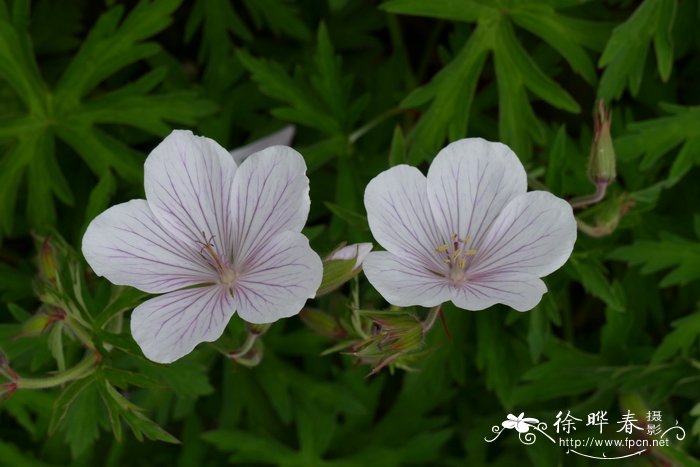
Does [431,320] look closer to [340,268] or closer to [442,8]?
[340,268]

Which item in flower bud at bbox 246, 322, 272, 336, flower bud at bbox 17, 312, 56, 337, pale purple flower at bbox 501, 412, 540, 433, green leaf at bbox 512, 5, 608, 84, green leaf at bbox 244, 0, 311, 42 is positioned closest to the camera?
flower bud at bbox 246, 322, 272, 336

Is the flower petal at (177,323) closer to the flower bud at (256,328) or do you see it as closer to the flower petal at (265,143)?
the flower bud at (256,328)

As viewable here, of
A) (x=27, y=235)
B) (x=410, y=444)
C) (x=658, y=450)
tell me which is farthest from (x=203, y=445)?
(x=658, y=450)

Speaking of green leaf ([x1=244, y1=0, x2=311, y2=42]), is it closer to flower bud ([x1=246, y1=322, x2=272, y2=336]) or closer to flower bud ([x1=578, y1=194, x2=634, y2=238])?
flower bud ([x1=578, y1=194, x2=634, y2=238])

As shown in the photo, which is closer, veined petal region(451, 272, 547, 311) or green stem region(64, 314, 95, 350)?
veined petal region(451, 272, 547, 311)

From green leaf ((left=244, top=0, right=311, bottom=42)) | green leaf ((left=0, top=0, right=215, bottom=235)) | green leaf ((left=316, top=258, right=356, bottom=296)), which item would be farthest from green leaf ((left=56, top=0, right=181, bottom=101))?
green leaf ((left=316, top=258, right=356, bottom=296))

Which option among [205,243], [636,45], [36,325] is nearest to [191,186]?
[205,243]
